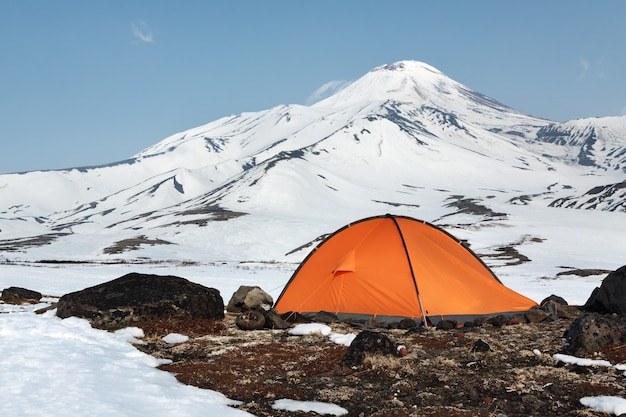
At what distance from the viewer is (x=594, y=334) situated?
9266 millimetres

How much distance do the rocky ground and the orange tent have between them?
1.92 meters

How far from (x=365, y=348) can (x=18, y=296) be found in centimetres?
1221

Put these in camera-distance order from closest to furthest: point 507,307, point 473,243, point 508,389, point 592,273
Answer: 1. point 508,389
2. point 507,307
3. point 592,273
4. point 473,243

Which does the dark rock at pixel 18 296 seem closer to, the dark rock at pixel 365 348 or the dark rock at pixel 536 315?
the dark rock at pixel 365 348

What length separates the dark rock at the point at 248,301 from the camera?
14.7m

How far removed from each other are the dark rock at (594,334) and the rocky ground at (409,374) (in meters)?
0.26

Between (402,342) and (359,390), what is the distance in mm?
3207

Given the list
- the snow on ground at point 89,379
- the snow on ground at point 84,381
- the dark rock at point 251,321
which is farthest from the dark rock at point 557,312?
the snow on ground at point 84,381

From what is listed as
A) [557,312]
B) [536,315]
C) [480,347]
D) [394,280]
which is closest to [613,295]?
[557,312]

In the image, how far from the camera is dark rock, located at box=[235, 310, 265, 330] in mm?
12008

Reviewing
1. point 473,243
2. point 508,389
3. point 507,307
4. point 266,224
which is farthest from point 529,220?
point 508,389

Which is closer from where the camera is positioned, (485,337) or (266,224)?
(485,337)

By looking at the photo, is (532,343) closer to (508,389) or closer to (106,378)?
(508,389)

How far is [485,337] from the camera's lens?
35.4 feet
